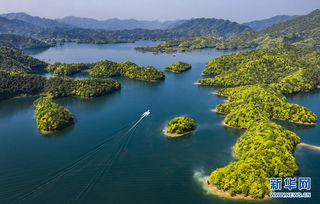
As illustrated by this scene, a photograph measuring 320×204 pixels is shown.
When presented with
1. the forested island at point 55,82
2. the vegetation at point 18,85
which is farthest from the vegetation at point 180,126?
the vegetation at point 18,85

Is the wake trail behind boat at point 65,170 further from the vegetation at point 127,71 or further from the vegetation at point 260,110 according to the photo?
the vegetation at point 127,71

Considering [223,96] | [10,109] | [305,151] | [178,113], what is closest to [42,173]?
[178,113]

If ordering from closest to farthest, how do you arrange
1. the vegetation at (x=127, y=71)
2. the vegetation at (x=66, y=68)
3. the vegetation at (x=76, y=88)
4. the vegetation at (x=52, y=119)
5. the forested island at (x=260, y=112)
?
the forested island at (x=260, y=112) < the vegetation at (x=52, y=119) < the vegetation at (x=76, y=88) < the vegetation at (x=127, y=71) < the vegetation at (x=66, y=68)

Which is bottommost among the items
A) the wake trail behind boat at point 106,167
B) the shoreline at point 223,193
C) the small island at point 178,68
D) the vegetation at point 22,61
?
the shoreline at point 223,193

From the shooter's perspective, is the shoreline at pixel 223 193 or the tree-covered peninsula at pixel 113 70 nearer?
the shoreline at pixel 223 193

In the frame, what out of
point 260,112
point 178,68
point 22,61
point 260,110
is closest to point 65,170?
point 260,112

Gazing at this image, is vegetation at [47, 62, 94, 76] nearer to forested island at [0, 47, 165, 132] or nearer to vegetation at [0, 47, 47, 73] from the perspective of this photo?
forested island at [0, 47, 165, 132]
